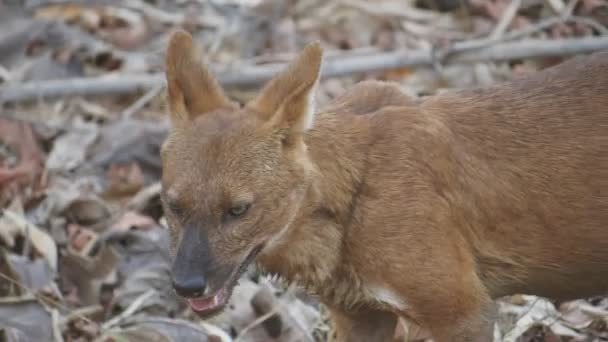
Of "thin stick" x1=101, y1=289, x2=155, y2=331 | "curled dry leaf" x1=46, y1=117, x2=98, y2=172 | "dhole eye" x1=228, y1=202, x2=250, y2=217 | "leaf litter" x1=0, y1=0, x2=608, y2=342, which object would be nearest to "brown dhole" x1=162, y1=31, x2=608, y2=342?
"dhole eye" x1=228, y1=202, x2=250, y2=217

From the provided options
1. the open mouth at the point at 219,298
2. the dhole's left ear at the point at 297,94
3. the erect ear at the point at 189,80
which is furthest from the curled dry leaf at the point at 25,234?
the dhole's left ear at the point at 297,94

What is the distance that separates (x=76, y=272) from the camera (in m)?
7.13

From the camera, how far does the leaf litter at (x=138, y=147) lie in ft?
21.5

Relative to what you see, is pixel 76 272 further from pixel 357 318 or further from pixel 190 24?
pixel 190 24

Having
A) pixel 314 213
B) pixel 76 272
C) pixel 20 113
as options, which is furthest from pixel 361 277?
pixel 20 113

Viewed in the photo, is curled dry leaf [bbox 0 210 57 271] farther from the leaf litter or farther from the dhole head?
the dhole head

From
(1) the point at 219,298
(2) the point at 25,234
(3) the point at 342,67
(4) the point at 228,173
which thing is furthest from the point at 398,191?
(3) the point at 342,67

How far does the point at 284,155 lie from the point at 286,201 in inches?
7.5

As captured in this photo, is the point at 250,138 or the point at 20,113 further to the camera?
the point at 20,113

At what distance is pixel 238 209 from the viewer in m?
4.97

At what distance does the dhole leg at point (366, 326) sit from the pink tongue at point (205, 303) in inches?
33.4

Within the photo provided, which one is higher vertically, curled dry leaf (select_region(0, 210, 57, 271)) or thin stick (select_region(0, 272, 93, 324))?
thin stick (select_region(0, 272, 93, 324))

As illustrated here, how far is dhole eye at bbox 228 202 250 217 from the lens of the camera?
4961 mm

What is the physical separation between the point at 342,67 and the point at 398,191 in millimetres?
3468
